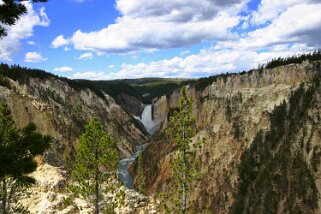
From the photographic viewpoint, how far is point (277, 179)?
73188mm

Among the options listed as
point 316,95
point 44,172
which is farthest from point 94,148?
point 316,95

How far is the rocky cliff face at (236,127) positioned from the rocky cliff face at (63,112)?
857 inches

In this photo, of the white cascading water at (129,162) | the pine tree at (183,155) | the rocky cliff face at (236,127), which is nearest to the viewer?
the pine tree at (183,155)

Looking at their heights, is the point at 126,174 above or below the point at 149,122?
below

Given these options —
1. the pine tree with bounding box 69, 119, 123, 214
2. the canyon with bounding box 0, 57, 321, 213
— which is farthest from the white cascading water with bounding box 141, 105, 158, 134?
the pine tree with bounding box 69, 119, 123, 214

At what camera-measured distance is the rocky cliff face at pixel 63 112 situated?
77750 mm

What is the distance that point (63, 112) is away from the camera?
103m

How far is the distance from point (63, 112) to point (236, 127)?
41100 mm

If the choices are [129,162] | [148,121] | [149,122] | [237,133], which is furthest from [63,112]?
[148,121]

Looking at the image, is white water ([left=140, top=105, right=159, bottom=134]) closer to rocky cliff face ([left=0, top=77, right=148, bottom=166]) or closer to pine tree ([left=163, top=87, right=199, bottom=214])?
rocky cliff face ([left=0, top=77, right=148, bottom=166])

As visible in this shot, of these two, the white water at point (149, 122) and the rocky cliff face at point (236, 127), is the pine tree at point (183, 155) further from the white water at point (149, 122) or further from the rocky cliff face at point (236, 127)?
the white water at point (149, 122)

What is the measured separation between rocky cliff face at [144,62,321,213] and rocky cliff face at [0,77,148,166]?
71.4ft

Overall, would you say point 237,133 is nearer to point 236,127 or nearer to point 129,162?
point 236,127

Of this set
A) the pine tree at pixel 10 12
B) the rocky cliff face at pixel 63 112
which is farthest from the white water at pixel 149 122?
the pine tree at pixel 10 12
